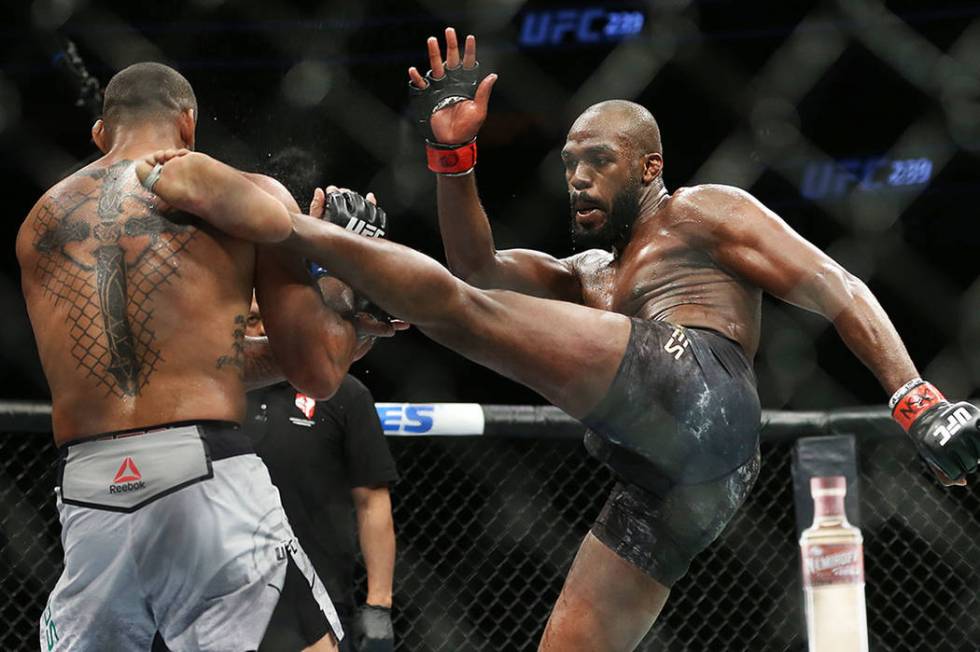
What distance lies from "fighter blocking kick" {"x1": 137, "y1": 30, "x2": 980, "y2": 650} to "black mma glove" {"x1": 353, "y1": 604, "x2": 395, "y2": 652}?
720 mm

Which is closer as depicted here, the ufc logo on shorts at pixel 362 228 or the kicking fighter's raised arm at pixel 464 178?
the ufc logo on shorts at pixel 362 228

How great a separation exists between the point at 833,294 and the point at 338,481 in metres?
1.40

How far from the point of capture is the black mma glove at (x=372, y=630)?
284 centimetres

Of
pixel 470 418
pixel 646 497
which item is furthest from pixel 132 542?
pixel 470 418

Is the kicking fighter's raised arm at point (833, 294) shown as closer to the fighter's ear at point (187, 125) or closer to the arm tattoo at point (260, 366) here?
the arm tattoo at point (260, 366)

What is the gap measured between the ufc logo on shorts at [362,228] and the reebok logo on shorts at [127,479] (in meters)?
0.54

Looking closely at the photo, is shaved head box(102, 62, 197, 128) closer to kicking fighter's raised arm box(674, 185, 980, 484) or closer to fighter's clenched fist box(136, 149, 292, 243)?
fighter's clenched fist box(136, 149, 292, 243)

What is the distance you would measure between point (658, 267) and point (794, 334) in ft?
9.56

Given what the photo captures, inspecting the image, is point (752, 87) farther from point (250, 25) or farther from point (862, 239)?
point (250, 25)

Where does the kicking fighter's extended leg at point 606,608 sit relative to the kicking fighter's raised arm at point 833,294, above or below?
below

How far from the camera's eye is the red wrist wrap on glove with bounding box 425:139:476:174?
2.39 m

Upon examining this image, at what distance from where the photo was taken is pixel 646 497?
2.22 m

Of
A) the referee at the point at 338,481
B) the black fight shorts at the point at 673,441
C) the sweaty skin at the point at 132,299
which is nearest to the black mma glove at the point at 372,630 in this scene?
the referee at the point at 338,481

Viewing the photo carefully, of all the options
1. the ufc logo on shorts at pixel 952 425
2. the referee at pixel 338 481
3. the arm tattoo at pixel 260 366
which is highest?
the ufc logo on shorts at pixel 952 425
